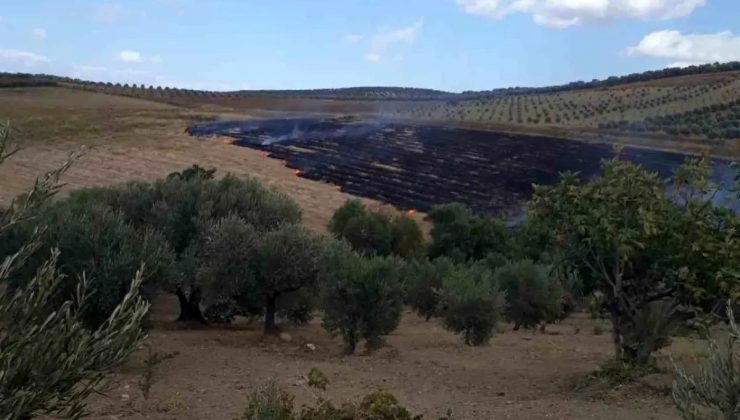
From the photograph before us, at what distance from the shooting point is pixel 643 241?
14.8 metres

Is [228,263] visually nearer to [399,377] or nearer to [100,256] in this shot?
[100,256]

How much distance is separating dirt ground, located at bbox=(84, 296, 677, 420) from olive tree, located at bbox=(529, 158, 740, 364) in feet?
4.85

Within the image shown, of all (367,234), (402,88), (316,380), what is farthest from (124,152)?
(402,88)

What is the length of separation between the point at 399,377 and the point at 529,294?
1183 cm

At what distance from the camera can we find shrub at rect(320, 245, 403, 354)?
19188mm

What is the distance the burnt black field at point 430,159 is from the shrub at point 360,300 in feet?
90.5

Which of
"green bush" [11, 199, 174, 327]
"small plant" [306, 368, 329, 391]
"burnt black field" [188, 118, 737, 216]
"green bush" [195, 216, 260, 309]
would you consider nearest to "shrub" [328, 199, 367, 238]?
"burnt black field" [188, 118, 737, 216]

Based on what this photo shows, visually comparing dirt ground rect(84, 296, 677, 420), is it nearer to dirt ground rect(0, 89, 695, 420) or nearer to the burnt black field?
dirt ground rect(0, 89, 695, 420)

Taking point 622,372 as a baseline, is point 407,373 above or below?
below

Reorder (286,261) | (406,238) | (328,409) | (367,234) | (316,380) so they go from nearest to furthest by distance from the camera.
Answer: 1. (328,409)
2. (316,380)
3. (286,261)
4. (367,234)
5. (406,238)

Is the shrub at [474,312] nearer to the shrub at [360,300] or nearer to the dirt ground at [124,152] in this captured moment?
the shrub at [360,300]

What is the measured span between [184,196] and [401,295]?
8634 millimetres

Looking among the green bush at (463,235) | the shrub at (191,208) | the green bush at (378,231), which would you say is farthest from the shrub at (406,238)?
the shrub at (191,208)

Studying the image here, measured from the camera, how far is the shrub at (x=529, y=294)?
88.7 ft
